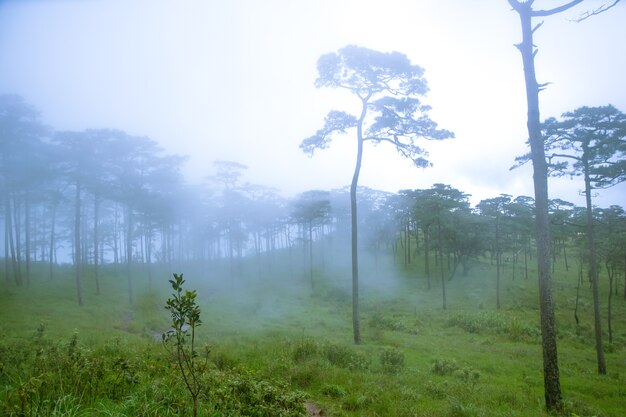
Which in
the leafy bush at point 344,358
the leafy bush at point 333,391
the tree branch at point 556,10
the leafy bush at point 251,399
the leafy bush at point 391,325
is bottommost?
the leafy bush at point 391,325

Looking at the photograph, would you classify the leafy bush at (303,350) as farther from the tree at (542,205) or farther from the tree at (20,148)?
the tree at (20,148)

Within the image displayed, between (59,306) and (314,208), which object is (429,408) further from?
(314,208)

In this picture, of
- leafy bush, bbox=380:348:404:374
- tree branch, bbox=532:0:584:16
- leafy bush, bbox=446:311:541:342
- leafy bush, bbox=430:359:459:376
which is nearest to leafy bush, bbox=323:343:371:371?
leafy bush, bbox=380:348:404:374

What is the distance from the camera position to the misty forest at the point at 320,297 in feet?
19.5

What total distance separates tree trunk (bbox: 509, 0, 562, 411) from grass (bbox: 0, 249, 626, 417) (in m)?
Answer: 0.74

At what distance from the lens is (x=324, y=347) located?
451 inches

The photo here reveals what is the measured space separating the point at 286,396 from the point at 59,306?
979 inches

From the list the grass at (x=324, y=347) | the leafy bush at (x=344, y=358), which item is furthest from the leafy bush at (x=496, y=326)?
the leafy bush at (x=344, y=358)

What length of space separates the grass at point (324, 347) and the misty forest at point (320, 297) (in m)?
0.09

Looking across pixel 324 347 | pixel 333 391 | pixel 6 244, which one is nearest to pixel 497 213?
pixel 324 347

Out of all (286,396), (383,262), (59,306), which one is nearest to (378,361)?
(286,396)

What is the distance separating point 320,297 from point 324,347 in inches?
1174

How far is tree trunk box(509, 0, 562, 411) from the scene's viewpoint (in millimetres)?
7926

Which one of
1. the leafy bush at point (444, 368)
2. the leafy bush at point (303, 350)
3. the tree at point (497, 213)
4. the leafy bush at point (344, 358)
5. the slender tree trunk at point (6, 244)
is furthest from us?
the tree at point (497, 213)
